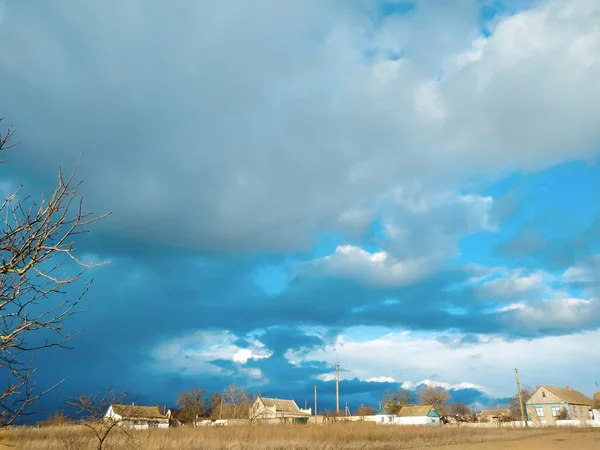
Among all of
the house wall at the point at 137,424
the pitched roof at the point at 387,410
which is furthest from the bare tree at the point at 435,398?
the house wall at the point at 137,424

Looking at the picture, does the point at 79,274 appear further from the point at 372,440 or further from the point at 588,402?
the point at 588,402

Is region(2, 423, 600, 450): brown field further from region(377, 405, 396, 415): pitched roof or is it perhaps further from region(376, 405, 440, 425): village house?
region(377, 405, 396, 415): pitched roof

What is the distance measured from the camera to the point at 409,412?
89625 millimetres

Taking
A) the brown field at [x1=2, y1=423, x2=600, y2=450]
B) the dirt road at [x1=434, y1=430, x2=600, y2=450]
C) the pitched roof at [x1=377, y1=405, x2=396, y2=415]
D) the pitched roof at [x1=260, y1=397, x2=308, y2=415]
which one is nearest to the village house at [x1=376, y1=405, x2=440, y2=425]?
the pitched roof at [x1=377, y1=405, x2=396, y2=415]

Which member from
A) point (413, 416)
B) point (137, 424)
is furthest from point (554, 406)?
point (137, 424)

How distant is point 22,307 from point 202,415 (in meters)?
95.5

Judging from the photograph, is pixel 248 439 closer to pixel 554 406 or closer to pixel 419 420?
pixel 419 420

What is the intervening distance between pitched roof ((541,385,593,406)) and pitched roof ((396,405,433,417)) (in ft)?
79.1

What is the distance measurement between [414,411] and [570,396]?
32.2 metres

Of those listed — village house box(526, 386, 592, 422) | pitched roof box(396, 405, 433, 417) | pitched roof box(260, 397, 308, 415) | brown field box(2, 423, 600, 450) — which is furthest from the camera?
pitched roof box(260, 397, 308, 415)

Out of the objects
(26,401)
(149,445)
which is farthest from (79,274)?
(149,445)

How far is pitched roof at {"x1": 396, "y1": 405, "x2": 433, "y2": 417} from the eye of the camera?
3406 inches

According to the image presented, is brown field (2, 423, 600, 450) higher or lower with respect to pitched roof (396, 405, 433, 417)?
higher

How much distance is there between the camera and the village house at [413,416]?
84.4m
